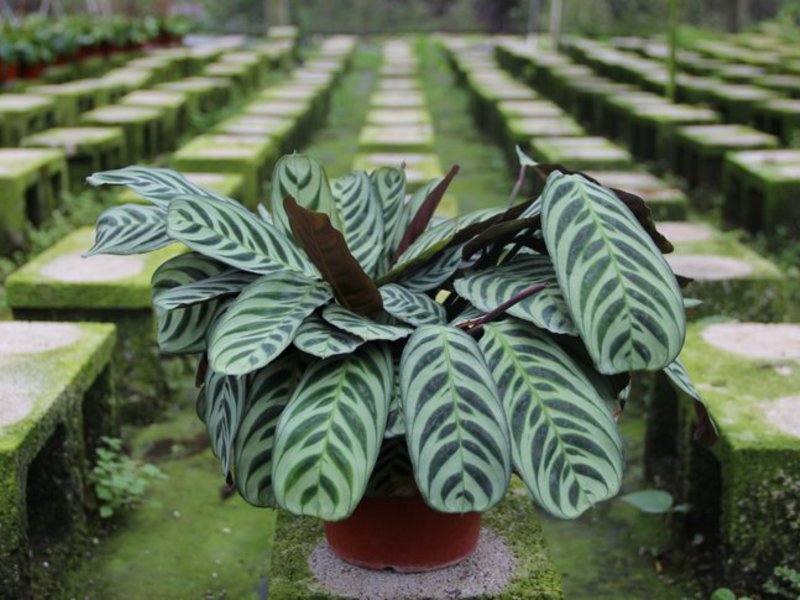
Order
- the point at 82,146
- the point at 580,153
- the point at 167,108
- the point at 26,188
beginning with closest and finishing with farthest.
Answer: the point at 26,188, the point at 580,153, the point at 82,146, the point at 167,108

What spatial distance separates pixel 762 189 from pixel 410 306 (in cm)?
418

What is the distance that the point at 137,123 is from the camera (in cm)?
761

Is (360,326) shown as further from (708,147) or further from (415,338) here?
(708,147)

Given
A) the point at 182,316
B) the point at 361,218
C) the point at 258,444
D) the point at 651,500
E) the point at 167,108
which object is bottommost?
the point at 651,500

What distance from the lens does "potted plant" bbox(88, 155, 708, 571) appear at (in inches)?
65.5

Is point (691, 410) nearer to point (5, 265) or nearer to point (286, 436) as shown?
point (286, 436)

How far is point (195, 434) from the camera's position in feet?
12.0

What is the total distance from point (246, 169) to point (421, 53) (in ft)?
40.3

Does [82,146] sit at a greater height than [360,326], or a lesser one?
lesser

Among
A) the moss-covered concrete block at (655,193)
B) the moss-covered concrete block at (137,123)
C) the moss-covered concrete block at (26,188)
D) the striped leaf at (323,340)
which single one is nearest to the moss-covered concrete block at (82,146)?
the moss-covered concrete block at (26,188)

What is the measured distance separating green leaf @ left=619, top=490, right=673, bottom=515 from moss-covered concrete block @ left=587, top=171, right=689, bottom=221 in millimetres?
1828

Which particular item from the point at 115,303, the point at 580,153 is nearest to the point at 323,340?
the point at 115,303

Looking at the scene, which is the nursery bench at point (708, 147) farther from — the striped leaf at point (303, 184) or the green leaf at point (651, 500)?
the striped leaf at point (303, 184)

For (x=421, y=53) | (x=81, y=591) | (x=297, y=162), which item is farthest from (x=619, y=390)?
(x=421, y=53)
